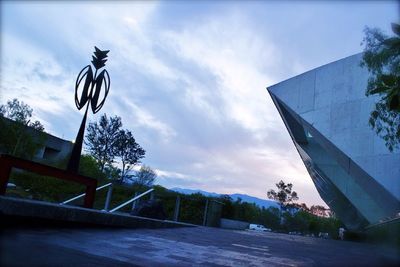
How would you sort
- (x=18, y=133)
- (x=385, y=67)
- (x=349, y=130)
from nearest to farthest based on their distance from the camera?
(x=385, y=67), (x=349, y=130), (x=18, y=133)

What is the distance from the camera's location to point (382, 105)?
10391 mm

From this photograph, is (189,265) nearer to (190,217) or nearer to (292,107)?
(190,217)

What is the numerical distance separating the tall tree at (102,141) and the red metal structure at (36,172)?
30.0 m

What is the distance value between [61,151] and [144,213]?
39357 millimetres

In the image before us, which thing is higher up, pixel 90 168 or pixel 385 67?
pixel 385 67

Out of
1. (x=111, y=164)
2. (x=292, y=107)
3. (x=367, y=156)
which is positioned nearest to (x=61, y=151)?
(x=111, y=164)

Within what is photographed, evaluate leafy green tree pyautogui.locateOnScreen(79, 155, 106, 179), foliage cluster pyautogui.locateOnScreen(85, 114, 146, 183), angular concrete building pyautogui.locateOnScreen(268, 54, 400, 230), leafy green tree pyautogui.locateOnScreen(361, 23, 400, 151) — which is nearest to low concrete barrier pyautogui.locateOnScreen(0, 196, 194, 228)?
leafy green tree pyautogui.locateOnScreen(361, 23, 400, 151)

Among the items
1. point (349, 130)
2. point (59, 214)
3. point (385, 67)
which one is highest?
point (349, 130)

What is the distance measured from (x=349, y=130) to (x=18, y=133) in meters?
22.5

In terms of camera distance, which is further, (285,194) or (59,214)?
(285,194)

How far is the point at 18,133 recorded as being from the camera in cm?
2742

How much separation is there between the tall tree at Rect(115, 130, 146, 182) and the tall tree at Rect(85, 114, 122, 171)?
50 centimetres

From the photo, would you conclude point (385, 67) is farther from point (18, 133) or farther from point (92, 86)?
point (18, 133)

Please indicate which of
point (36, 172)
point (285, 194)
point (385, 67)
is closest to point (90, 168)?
point (285, 194)
